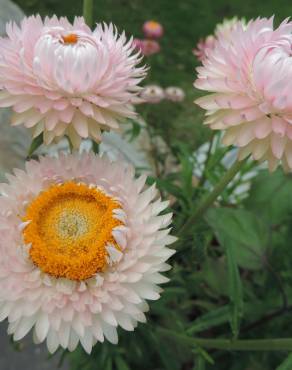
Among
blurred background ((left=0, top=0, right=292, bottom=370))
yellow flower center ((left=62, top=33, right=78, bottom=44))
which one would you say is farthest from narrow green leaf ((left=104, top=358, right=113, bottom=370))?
blurred background ((left=0, top=0, right=292, bottom=370))

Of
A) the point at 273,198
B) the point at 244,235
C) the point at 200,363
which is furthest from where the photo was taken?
the point at 273,198

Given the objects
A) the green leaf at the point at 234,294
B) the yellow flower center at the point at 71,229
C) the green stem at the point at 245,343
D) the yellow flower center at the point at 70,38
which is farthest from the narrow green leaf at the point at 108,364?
the yellow flower center at the point at 70,38

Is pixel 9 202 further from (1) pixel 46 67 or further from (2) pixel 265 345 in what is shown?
(2) pixel 265 345

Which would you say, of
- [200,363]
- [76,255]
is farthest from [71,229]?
[200,363]

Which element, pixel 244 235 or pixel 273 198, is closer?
pixel 244 235

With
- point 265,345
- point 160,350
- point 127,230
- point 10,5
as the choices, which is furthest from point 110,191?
point 10,5

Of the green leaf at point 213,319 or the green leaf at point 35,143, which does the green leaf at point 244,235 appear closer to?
the green leaf at point 213,319

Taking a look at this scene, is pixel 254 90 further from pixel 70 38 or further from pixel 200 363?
pixel 200 363
